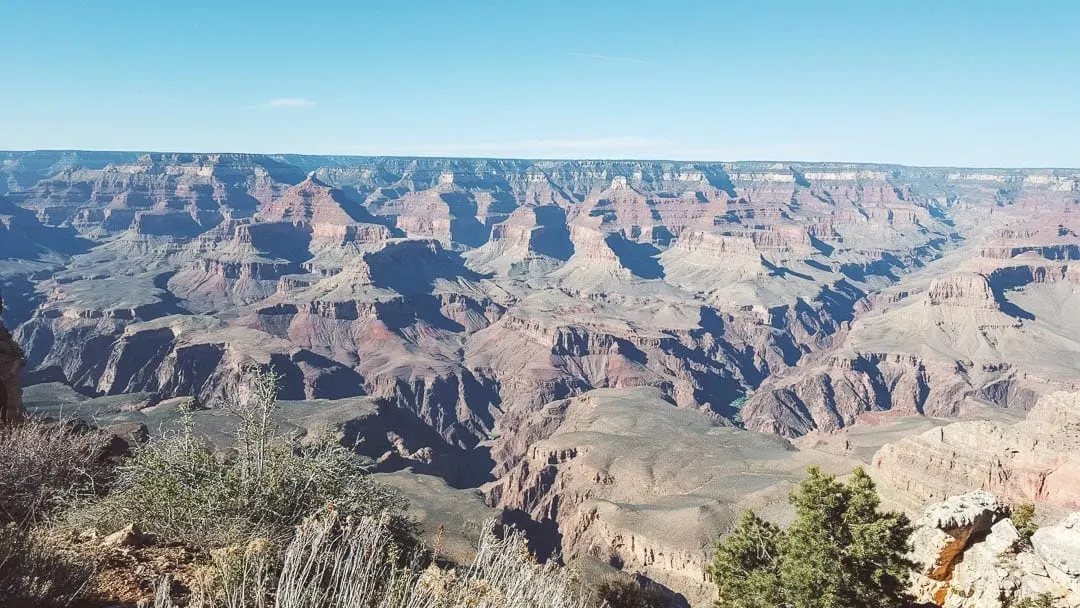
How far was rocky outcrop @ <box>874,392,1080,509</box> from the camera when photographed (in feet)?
138

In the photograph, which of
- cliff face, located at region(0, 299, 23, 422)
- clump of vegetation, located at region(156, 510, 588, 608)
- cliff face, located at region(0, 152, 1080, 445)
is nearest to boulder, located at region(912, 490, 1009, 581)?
clump of vegetation, located at region(156, 510, 588, 608)

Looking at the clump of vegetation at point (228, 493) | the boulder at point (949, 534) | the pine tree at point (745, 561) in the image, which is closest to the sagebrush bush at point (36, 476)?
the clump of vegetation at point (228, 493)

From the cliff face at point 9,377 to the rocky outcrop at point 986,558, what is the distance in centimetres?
3562

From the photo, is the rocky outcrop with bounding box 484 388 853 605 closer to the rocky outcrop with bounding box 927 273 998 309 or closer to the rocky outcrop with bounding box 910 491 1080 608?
the rocky outcrop with bounding box 910 491 1080 608

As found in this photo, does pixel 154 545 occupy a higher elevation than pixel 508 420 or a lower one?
higher

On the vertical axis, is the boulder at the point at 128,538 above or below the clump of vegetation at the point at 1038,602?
above

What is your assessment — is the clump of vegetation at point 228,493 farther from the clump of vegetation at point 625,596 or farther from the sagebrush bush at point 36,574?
the clump of vegetation at point 625,596

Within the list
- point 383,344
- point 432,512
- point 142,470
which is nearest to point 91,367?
point 383,344

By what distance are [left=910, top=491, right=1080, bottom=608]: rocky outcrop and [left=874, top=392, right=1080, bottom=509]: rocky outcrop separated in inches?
1133

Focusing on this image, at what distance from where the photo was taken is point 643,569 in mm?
47188

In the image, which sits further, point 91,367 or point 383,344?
point 383,344

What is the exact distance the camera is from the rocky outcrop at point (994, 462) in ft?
138

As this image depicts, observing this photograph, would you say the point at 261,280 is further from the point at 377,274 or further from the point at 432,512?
the point at 432,512

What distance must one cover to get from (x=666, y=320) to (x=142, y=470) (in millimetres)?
145980
